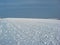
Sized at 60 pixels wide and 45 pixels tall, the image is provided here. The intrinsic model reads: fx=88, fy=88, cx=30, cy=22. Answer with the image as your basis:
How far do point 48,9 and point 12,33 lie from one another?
1.67 feet

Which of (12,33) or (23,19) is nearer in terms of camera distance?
(12,33)

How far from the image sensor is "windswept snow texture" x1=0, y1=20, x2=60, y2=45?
33.7 inches

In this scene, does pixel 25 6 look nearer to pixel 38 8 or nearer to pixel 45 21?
pixel 38 8

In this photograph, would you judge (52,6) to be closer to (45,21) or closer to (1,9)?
(45,21)

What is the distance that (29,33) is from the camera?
915 millimetres

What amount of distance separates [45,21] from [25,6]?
11.7 inches

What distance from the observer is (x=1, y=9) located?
107 centimetres

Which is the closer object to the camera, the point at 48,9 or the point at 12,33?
the point at 12,33

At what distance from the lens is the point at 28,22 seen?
102 cm

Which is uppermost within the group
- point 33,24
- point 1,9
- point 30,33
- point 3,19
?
point 1,9

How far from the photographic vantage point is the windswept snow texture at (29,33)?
86cm

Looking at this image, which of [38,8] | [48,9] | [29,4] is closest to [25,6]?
[29,4]

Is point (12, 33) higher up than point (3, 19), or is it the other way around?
point (3, 19)

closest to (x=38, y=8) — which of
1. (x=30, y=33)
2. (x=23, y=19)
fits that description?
(x=23, y=19)
